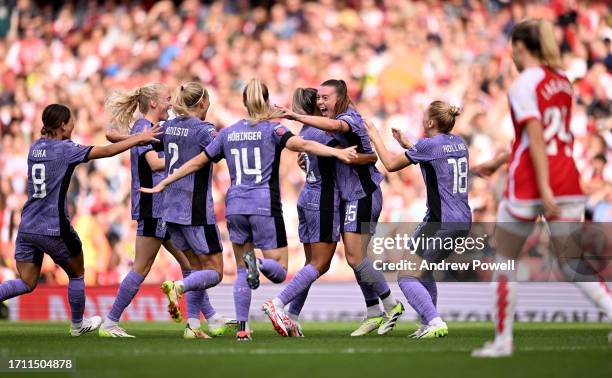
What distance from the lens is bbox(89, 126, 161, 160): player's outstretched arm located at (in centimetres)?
1083

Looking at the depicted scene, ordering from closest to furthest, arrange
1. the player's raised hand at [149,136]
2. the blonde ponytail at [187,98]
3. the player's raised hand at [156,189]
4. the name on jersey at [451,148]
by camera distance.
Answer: the player's raised hand at [156,189]
the player's raised hand at [149,136]
the name on jersey at [451,148]
the blonde ponytail at [187,98]

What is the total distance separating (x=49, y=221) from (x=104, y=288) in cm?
561

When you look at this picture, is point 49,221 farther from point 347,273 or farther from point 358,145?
point 347,273

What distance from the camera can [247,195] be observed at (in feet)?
34.7

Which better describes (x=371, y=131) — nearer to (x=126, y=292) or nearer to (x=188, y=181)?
(x=188, y=181)

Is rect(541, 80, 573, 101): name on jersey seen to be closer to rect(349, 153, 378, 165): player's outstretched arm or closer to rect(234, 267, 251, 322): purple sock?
rect(349, 153, 378, 165): player's outstretched arm

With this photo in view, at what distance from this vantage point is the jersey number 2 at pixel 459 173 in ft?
36.3

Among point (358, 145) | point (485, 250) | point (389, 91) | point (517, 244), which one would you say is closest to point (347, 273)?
point (485, 250)

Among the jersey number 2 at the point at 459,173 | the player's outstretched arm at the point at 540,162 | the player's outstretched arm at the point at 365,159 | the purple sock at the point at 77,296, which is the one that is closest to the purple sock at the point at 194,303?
the purple sock at the point at 77,296

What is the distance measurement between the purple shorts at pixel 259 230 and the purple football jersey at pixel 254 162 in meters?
0.06

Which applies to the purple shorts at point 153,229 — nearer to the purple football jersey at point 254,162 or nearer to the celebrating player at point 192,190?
the celebrating player at point 192,190

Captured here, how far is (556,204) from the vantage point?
25.6 feet

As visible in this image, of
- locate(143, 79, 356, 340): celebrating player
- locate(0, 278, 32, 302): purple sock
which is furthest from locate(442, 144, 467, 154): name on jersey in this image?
locate(0, 278, 32, 302): purple sock

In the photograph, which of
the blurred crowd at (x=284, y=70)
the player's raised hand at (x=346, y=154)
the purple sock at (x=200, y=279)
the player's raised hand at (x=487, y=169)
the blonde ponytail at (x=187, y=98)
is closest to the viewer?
the player's raised hand at (x=487, y=169)
